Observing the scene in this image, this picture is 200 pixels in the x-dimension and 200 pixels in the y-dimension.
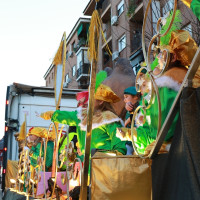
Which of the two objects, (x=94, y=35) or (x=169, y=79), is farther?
(x=94, y=35)

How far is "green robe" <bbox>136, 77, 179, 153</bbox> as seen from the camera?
5.40 ft

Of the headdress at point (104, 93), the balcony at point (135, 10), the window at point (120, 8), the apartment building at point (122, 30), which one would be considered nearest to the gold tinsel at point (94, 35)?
the headdress at point (104, 93)

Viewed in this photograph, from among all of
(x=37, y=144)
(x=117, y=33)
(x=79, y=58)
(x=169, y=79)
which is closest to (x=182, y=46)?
(x=169, y=79)

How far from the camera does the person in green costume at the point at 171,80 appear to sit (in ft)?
5.51

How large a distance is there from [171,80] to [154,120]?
242mm

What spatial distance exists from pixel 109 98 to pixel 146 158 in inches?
66.9

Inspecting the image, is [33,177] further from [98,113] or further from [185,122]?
[185,122]

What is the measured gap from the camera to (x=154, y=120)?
1697mm

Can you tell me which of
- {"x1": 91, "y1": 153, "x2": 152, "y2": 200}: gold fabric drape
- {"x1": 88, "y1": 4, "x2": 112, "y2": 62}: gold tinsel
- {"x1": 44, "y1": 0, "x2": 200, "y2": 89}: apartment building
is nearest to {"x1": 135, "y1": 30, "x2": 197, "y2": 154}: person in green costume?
{"x1": 91, "y1": 153, "x2": 152, "y2": 200}: gold fabric drape

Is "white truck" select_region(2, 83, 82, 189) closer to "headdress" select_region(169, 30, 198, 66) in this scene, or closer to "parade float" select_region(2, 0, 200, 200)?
"parade float" select_region(2, 0, 200, 200)

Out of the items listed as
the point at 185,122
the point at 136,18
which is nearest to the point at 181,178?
the point at 185,122

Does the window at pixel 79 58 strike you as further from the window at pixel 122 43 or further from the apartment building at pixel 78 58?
the window at pixel 122 43

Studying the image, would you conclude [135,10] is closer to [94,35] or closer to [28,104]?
[28,104]

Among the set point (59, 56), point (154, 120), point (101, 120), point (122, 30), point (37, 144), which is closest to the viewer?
point (154, 120)
